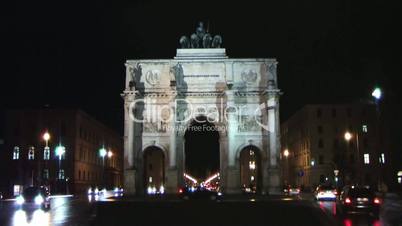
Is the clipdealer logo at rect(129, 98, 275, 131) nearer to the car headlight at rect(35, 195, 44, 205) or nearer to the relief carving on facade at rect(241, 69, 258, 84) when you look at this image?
the relief carving on facade at rect(241, 69, 258, 84)

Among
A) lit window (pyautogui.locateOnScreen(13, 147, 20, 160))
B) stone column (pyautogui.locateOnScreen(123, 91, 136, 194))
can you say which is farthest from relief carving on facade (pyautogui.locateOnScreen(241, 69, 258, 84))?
lit window (pyautogui.locateOnScreen(13, 147, 20, 160))

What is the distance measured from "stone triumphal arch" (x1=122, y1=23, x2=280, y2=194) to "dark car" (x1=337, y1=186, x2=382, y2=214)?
30.3 metres

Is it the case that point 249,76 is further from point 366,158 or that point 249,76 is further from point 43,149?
point 366,158

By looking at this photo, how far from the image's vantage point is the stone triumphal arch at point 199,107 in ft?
181

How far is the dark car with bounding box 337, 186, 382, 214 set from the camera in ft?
78.2

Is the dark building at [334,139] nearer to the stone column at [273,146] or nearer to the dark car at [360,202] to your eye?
the stone column at [273,146]

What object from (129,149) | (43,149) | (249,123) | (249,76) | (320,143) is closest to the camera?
(129,149)

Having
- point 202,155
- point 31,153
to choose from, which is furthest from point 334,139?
point 202,155

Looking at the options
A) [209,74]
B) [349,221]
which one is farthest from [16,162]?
[349,221]

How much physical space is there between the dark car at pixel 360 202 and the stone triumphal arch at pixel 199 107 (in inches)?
1192

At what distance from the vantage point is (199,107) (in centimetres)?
5588

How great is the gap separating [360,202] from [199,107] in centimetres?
3286

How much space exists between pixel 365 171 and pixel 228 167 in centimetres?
2863

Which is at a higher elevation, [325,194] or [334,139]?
[334,139]
